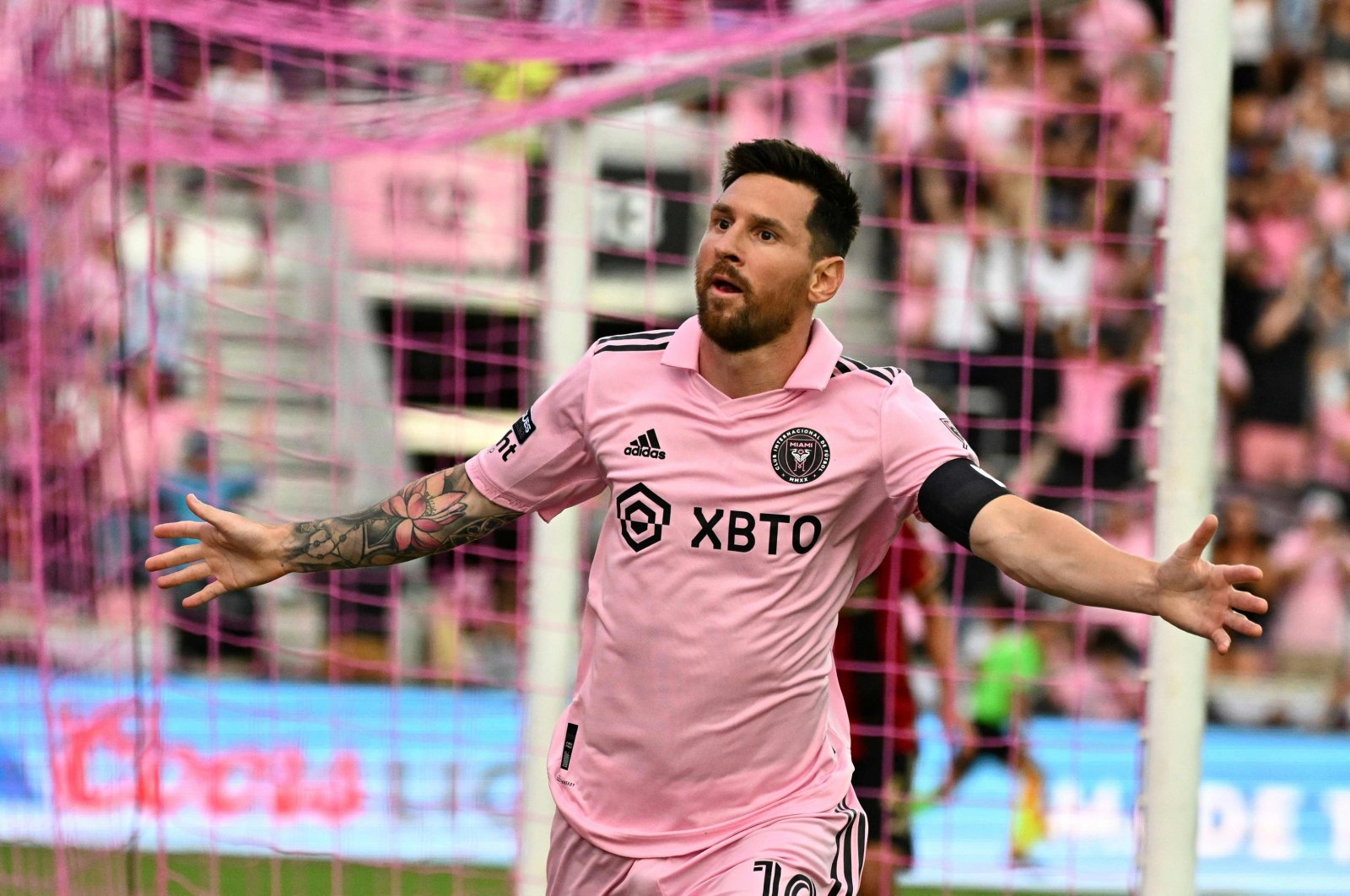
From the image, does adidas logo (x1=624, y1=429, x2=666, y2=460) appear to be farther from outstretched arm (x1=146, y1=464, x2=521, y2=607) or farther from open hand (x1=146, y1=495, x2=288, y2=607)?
open hand (x1=146, y1=495, x2=288, y2=607)

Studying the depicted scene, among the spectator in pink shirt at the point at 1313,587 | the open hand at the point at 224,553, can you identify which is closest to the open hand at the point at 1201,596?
the open hand at the point at 224,553

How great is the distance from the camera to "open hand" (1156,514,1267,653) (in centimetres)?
285

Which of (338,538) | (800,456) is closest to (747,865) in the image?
(800,456)

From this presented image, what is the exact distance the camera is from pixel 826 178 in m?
3.41

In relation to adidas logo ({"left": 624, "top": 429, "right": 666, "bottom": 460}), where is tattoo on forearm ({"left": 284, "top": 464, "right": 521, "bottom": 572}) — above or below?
below

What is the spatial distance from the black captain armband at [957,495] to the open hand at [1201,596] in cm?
37

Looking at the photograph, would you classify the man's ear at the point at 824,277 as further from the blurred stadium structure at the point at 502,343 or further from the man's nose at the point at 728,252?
the blurred stadium structure at the point at 502,343

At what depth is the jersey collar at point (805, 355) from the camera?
336 centimetres

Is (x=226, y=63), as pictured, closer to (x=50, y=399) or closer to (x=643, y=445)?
(x=50, y=399)

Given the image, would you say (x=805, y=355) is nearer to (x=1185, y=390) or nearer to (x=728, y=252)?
(x=728, y=252)

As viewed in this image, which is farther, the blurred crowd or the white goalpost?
the blurred crowd

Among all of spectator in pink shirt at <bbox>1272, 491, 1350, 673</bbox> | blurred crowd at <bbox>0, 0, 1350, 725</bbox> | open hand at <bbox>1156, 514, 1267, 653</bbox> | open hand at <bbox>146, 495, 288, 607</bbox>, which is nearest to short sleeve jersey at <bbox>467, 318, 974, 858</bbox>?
open hand at <bbox>1156, 514, 1267, 653</bbox>

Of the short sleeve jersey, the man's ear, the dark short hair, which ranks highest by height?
the dark short hair

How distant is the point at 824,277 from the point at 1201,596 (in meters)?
0.94
